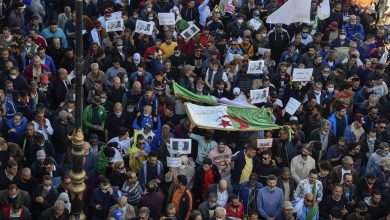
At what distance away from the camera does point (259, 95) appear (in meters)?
16.3

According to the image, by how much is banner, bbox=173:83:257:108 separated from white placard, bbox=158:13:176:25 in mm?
3087

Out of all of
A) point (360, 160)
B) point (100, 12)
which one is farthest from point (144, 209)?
point (100, 12)

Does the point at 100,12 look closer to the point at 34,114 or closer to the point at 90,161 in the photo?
the point at 34,114

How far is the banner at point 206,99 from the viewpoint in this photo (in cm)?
1596

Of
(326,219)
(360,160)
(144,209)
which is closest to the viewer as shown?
(144,209)

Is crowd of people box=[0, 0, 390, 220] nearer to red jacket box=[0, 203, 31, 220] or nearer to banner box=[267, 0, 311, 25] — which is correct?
red jacket box=[0, 203, 31, 220]

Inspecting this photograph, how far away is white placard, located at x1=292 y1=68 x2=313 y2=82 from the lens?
55.6 ft

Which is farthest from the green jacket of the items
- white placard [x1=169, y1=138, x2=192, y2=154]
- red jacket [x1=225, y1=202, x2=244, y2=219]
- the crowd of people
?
red jacket [x1=225, y1=202, x2=244, y2=219]

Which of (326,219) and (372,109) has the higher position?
(372,109)

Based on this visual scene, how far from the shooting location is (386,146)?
14367 mm

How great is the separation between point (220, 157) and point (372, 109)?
12.0 ft

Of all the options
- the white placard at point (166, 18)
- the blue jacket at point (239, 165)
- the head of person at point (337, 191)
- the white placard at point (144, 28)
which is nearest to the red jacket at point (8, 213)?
the blue jacket at point (239, 165)

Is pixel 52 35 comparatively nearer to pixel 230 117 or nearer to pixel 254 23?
pixel 254 23

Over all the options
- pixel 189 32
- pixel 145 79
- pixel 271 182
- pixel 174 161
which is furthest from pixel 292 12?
pixel 271 182
